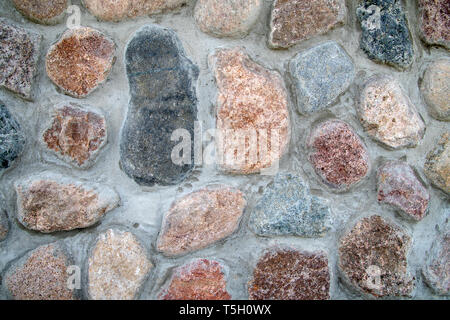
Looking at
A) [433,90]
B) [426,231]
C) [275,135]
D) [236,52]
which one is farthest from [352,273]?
[236,52]

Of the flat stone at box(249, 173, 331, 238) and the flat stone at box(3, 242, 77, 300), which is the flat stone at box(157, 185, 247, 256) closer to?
the flat stone at box(249, 173, 331, 238)

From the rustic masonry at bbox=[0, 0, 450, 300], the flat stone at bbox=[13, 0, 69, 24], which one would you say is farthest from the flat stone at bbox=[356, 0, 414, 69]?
the flat stone at bbox=[13, 0, 69, 24]

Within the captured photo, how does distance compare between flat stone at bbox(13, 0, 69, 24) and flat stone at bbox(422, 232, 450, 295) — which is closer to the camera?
flat stone at bbox(13, 0, 69, 24)

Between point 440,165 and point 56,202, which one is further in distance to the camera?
point 440,165

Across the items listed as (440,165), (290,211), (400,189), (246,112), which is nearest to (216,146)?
(246,112)

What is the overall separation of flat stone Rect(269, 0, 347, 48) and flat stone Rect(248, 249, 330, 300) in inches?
21.4

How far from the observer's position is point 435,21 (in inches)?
42.5

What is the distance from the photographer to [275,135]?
3.39 feet

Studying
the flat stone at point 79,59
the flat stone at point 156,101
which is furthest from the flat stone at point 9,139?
the flat stone at point 156,101

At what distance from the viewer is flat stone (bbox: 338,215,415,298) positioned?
107 centimetres

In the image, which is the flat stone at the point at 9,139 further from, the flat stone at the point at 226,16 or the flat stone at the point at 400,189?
the flat stone at the point at 400,189

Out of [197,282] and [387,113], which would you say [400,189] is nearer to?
[387,113]

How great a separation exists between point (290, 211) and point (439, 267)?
458mm

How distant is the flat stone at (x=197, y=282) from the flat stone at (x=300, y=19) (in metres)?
0.59
